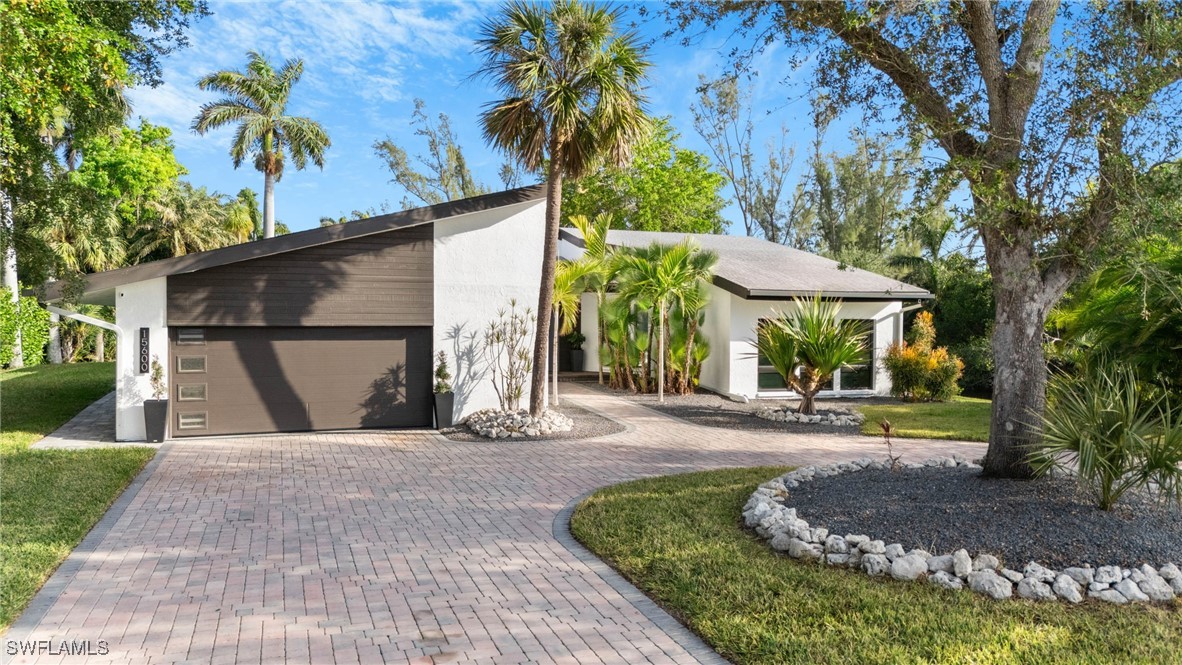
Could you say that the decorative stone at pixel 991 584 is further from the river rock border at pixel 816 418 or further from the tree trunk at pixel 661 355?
the tree trunk at pixel 661 355

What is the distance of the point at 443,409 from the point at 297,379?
8.29 ft

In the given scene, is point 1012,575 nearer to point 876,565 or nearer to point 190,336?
point 876,565

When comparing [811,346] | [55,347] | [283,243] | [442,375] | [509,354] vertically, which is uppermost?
[283,243]

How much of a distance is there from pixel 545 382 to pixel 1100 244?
8783 mm

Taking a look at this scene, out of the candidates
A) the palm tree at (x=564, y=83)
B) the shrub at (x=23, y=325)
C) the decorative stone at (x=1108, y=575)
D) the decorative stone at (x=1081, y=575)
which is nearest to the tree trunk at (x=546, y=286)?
the palm tree at (x=564, y=83)

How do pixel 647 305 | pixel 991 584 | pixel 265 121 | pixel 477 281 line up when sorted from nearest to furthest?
pixel 991 584
pixel 477 281
pixel 647 305
pixel 265 121

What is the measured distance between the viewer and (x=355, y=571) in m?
5.59

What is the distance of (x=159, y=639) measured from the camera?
4.36m

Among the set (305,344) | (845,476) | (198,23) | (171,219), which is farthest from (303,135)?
(845,476)

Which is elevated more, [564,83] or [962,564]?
[564,83]

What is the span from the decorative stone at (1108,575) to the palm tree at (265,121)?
31036 mm

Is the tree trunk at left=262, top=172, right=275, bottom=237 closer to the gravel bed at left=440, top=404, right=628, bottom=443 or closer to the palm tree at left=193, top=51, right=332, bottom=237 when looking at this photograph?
the palm tree at left=193, top=51, right=332, bottom=237

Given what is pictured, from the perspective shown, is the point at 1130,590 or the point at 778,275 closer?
the point at 1130,590

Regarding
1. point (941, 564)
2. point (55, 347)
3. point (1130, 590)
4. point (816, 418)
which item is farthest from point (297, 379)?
point (55, 347)
